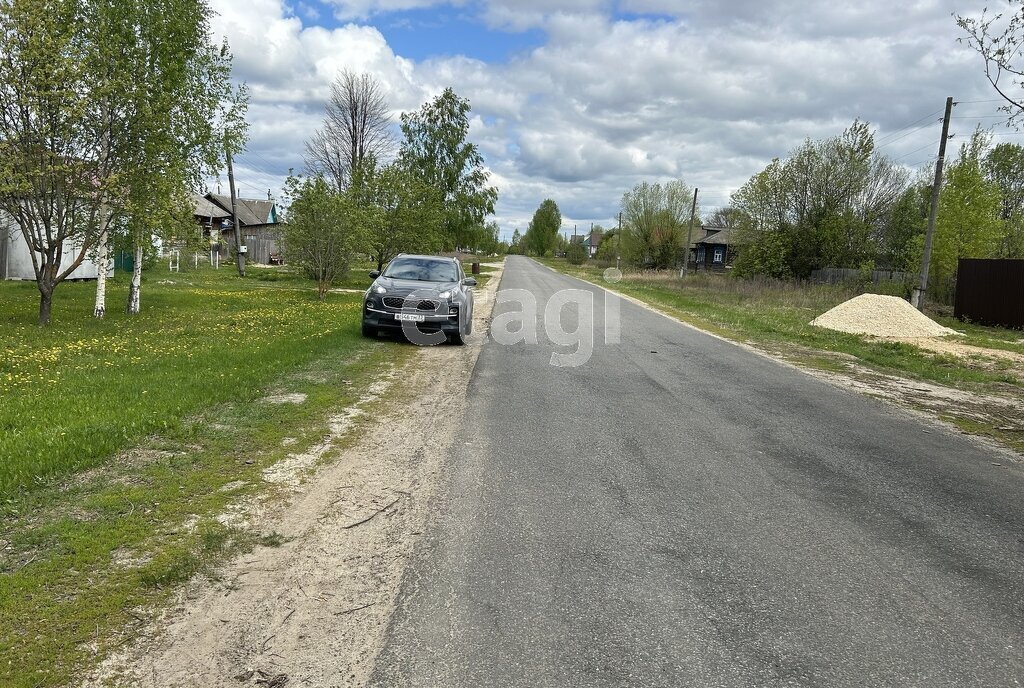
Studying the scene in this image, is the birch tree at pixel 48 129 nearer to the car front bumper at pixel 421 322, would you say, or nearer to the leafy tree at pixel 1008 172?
the car front bumper at pixel 421 322

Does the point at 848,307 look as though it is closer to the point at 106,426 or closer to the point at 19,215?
the point at 106,426

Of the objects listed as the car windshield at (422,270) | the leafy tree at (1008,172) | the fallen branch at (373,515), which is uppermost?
Answer: the leafy tree at (1008,172)

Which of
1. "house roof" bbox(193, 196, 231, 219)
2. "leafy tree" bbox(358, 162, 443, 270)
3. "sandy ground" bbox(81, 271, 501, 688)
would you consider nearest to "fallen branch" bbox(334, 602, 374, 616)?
"sandy ground" bbox(81, 271, 501, 688)

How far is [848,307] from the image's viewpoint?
19906 millimetres

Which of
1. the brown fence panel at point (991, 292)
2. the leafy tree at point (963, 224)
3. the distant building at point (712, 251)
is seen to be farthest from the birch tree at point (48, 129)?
the distant building at point (712, 251)

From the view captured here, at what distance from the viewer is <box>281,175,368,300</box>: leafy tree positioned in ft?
75.4

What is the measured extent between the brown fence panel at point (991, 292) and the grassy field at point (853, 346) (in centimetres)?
63

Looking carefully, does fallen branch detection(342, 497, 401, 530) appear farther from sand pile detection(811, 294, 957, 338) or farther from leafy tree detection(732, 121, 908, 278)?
leafy tree detection(732, 121, 908, 278)

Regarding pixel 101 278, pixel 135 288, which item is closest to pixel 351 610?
pixel 101 278

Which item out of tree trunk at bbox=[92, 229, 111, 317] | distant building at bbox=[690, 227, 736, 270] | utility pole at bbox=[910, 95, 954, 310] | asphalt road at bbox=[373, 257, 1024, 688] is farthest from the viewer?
distant building at bbox=[690, 227, 736, 270]

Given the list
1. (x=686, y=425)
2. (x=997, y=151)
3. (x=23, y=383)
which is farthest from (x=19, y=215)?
(x=997, y=151)

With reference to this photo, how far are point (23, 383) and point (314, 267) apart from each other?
648 inches

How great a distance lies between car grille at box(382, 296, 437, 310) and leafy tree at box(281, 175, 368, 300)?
36.2 feet

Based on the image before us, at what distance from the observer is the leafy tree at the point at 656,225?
208 feet
